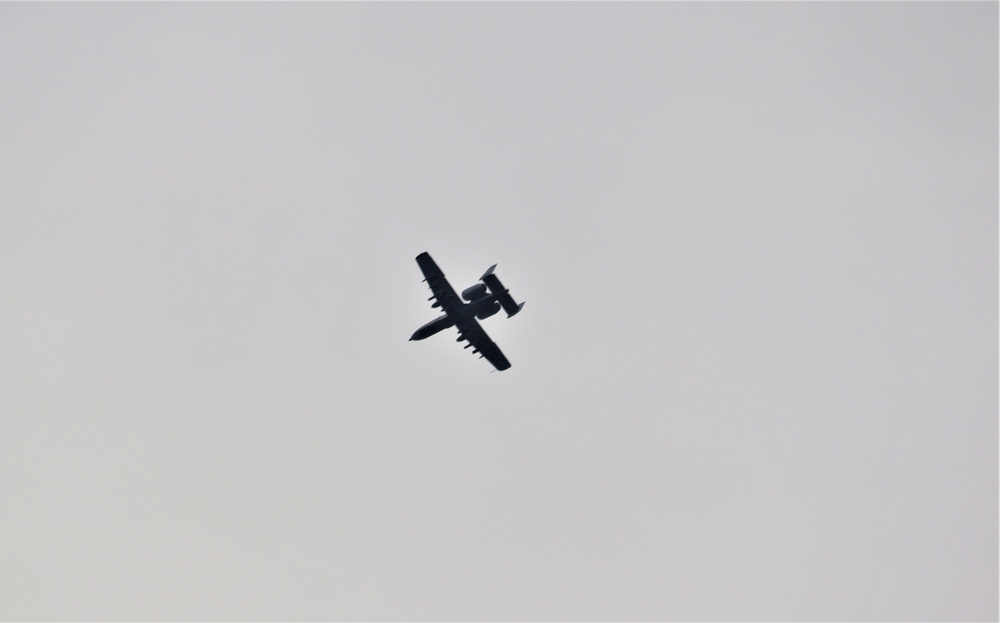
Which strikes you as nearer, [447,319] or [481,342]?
[447,319]

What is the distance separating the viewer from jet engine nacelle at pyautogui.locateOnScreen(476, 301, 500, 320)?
52.7 m

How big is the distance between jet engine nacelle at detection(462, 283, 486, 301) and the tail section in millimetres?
694

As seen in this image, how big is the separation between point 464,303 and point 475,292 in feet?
5.44

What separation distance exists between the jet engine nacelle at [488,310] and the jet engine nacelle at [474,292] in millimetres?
1135

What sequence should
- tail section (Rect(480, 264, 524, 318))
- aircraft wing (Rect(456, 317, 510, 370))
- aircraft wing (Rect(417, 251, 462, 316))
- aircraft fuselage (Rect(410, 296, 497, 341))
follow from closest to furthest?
tail section (Rect(480, 264, 524, 318))
aircraft wing (Rect(417, 251, 462, 316))
aircraft fuselage (Rect(410, 296, 497, 341))
aircraft wing (Rect(456, 317, 510, 370))

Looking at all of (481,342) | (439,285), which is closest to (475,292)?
(439,285)

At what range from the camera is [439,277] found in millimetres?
52188

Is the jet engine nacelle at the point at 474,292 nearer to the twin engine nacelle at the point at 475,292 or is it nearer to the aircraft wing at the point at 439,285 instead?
the twin engine nacelle at the point at 475,292

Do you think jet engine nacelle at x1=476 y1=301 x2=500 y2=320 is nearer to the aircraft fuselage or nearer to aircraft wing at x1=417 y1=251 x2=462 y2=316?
the aircraft fuselage

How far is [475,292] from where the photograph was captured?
51781mm

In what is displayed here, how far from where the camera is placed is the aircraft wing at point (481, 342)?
54.7 m

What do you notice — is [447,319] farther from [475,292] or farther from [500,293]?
[500,293]

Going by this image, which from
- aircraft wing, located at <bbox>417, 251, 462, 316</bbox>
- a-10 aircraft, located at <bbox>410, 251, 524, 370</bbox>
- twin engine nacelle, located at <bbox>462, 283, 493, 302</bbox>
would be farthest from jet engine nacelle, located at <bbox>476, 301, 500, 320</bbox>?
aircraft wing, located at <bbox>417, 251, 462, 316</bbox>

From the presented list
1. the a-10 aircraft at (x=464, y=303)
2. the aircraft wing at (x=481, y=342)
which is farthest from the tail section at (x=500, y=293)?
the aircraft wing at (x=481, y=342)
